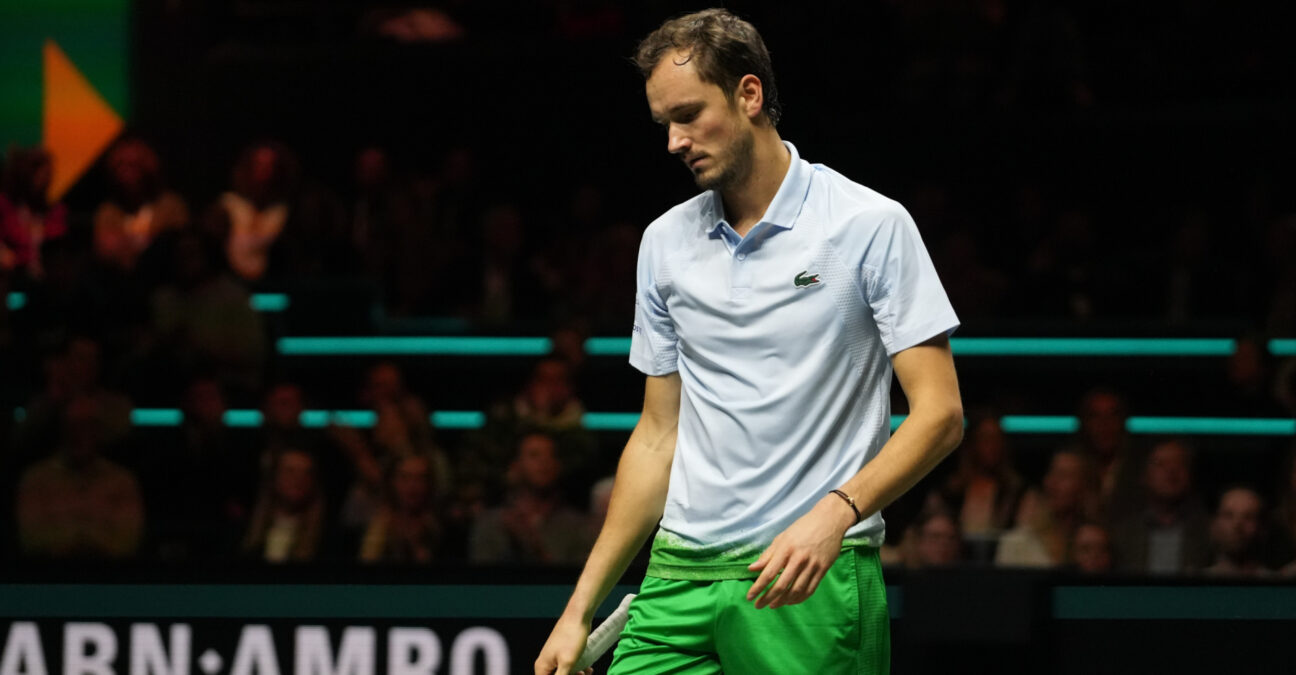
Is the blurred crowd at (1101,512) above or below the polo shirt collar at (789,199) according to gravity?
below

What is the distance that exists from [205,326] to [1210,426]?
458 cm

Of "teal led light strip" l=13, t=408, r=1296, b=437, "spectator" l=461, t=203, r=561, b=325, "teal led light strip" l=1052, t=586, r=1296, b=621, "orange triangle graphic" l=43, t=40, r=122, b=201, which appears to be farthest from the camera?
"orange triangle graphic" l=43, t=40, r=122, b=201

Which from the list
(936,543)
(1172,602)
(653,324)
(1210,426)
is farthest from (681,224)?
(1210,426)

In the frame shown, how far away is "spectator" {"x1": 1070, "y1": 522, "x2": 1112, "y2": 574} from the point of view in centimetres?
593

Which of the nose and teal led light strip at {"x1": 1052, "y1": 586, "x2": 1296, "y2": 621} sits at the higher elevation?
the nose

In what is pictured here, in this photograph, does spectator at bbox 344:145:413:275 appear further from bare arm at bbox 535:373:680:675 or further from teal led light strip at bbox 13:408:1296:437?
bare arm at bbox 535:373:680:675

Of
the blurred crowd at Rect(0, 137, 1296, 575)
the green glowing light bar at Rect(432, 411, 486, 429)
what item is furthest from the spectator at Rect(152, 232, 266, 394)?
the green glowing light bar at Rect(432, 411, 486, 429)

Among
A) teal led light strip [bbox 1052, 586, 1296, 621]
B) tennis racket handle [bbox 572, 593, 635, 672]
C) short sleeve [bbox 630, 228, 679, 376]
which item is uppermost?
short sleeve [bbox 630, 228, 679, 376]

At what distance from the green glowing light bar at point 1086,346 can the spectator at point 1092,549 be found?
2476 mm

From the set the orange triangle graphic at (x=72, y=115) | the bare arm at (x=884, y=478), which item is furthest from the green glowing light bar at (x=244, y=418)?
the bare arm at (x=884, y=478)

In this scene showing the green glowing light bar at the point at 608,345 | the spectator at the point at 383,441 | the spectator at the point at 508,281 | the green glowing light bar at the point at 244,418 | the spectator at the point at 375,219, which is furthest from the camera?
the spectator at the point at 375,219

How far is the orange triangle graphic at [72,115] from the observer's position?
11656 mm

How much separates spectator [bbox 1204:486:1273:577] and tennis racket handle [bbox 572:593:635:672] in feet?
11.3

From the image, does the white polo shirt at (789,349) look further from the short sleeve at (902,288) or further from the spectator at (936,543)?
the spectator at (936,543)
